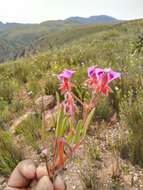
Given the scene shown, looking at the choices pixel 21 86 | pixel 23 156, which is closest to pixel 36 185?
pixel 23 156

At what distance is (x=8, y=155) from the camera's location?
331 centimetres

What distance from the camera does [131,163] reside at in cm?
314

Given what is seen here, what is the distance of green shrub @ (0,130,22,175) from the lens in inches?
128

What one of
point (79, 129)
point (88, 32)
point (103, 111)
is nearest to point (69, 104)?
point (79, 129)

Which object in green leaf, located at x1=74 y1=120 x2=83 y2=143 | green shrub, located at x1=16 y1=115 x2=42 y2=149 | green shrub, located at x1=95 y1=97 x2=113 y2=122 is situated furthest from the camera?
green shrub, located at x1=95 y1=97 x2=113 y2=122

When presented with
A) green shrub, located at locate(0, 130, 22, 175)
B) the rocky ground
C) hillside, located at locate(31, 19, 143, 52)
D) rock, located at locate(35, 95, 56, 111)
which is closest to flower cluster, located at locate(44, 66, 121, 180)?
the rocky ground

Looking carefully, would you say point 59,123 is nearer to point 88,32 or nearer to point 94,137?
point 94,137

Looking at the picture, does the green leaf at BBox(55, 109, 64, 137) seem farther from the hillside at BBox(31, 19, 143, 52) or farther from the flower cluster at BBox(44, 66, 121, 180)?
the hillside at BBox(31, 19, 143, 52)

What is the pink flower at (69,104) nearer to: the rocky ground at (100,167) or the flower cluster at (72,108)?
the flower cluster at (72,108)

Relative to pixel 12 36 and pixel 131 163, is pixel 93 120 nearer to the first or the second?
pixel 131 163

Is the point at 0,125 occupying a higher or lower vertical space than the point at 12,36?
higher

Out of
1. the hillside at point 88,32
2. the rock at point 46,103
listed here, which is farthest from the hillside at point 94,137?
the hillside at point 88,32

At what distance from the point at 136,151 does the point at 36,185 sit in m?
1.18

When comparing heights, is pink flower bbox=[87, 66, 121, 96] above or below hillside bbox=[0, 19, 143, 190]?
above
